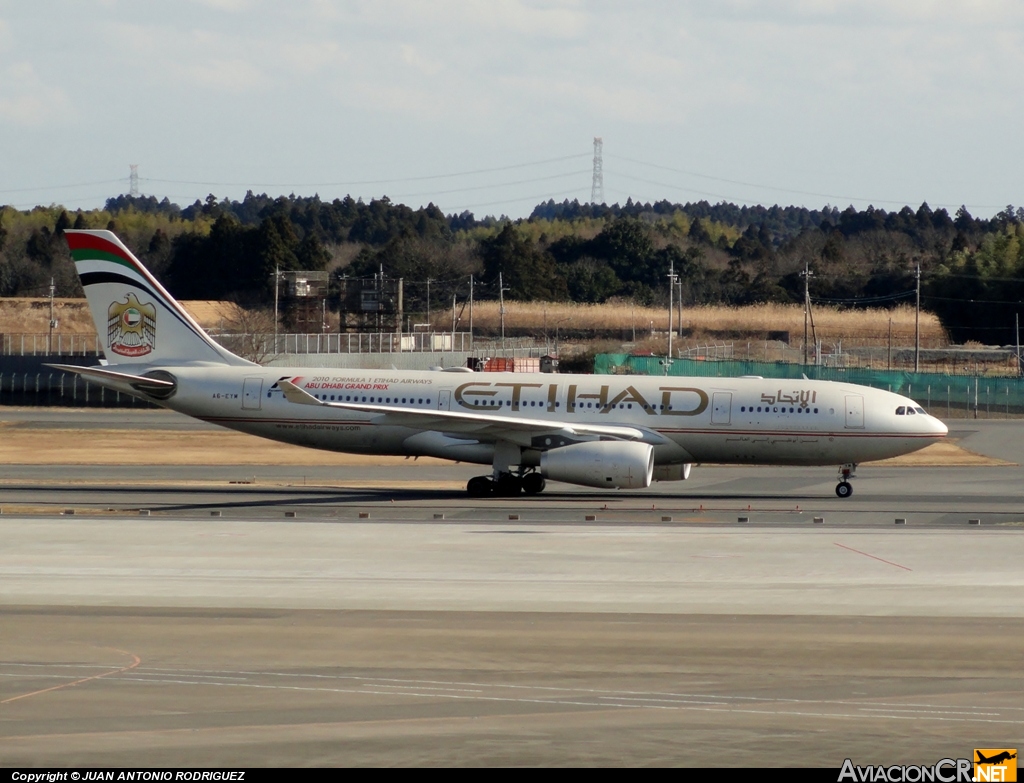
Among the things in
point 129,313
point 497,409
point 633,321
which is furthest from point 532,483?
point 633,321

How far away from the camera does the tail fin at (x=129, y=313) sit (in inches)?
1528

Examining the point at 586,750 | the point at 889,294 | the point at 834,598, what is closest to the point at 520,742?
the point at 586,750

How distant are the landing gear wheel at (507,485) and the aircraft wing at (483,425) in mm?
1119

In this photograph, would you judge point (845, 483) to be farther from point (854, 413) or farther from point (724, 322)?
point (724, 322)

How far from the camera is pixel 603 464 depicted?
3406 centimetres

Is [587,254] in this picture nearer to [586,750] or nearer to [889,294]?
[889,294]

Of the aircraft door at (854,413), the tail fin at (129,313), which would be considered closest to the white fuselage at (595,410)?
the aircraft door at (854,413)

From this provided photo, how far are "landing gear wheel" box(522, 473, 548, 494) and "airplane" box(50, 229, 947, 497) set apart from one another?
0.13 feet

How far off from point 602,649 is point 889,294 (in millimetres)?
127181

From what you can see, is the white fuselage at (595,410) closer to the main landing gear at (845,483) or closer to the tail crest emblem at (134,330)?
the main landing gear at (845,483)

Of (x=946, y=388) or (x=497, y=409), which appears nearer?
(x=497, y=409)

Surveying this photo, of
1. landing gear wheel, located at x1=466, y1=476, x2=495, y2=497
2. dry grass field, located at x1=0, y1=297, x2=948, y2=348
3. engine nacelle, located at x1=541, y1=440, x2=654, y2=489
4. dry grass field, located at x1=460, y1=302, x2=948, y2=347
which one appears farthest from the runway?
dry grass field, located at x1=460, y1=302, x2=948, y2=347

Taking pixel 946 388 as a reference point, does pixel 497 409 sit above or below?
above

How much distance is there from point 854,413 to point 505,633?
823 inches
